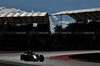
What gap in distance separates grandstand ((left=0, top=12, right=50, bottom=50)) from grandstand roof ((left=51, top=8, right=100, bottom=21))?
5.73 meters

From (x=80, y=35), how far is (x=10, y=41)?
1832 centimetres

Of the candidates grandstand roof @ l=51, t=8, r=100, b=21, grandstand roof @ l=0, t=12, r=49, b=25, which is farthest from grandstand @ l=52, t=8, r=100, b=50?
grandstand roof @ l=0, t=12, r=49, b=25

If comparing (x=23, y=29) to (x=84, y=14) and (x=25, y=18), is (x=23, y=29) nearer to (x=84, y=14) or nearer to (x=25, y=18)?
(x=25, y=18)

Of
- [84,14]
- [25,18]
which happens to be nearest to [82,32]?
[84,14]

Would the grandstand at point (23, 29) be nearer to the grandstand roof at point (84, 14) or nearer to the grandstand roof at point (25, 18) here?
the grandstand roof at point (25, 18)

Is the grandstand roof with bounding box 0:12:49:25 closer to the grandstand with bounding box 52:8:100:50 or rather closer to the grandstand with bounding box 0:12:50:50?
the grandstand with bounding box 0:12:50:50

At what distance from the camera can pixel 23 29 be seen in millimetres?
51688

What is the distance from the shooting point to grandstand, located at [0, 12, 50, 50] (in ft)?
154

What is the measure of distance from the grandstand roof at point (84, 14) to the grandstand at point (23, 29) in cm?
573

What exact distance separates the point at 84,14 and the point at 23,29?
679 inches

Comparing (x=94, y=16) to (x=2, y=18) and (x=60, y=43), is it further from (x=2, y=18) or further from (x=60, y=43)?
(x=2, y=18)

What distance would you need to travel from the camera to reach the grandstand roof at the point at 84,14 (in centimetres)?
4418

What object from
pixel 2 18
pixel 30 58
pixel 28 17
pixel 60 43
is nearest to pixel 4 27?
Answer: pixel 2 18

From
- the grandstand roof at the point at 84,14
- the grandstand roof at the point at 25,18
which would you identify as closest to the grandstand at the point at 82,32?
the grandstand roof at the point at 84,14
